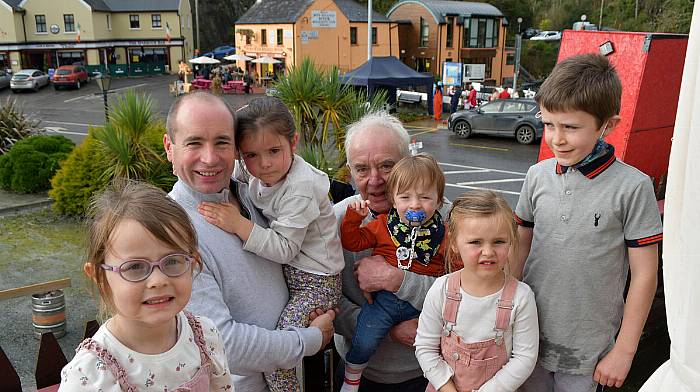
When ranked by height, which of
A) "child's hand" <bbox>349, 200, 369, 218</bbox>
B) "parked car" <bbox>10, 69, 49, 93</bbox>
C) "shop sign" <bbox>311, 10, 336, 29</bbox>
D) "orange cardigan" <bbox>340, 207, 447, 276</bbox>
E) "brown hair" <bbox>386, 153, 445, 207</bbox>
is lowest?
"parked car" <bbox>10, 69, 49, 93</bbox>

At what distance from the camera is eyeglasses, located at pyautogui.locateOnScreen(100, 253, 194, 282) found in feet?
4.95

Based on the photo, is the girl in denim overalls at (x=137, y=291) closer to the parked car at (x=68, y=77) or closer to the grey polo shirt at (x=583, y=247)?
the grey polo shirt at (x=583, y=247)

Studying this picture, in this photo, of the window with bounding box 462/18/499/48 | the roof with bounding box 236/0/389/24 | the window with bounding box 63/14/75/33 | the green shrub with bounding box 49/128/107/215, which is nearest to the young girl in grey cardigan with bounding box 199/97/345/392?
the green shrub with bounding box 49/128/107/215

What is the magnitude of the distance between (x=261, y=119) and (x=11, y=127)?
44.7ft

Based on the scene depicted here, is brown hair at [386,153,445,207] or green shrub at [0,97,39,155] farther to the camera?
green shrub at [0,97,39,155]

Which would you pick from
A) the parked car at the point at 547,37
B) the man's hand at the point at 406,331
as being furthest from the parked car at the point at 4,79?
the man's hand at the point at 406,331

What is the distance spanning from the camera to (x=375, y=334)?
251 centimetres

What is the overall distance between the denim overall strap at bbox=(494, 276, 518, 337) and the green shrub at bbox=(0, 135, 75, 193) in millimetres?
11238

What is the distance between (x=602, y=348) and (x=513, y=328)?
353mm

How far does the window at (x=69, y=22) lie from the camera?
144 feet

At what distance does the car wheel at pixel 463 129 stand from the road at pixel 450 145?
28 cm

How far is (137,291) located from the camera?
1.51m

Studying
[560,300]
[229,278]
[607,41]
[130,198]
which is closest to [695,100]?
[560,300]

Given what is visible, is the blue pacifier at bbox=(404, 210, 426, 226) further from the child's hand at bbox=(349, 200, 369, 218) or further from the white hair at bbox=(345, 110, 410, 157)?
the white hair at bbox=(345, 110, 410, 157)
